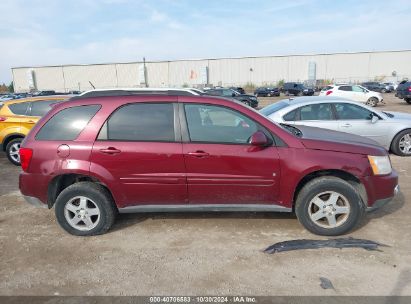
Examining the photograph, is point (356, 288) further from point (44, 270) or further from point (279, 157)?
point (44, 270)

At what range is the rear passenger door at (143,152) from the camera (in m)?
3.81

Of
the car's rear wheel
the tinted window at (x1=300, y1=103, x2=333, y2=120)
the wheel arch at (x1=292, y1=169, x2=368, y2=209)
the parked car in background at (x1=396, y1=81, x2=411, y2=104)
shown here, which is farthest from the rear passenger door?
the car's rear wheel

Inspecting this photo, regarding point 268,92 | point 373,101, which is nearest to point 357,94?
point 373,101

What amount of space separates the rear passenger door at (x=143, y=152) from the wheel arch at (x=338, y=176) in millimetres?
1337

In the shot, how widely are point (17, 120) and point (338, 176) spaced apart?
23.6 feet

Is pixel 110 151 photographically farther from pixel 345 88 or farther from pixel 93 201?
pixel 345 88

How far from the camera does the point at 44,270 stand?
3.42m

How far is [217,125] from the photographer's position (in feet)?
12.8

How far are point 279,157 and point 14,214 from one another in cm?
384

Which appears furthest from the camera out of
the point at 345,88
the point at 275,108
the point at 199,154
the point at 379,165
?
the point at 345,88

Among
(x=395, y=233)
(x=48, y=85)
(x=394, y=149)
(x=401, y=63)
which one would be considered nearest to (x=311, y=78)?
(x=401, y=63)

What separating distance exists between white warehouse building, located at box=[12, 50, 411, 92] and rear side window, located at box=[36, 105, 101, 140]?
56.6 metres

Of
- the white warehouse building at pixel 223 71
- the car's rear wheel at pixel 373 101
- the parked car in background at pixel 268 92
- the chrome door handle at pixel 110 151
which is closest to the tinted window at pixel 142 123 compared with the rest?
the chrome door handle at pixel 110 151

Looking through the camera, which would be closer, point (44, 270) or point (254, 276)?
point (254, 276)
